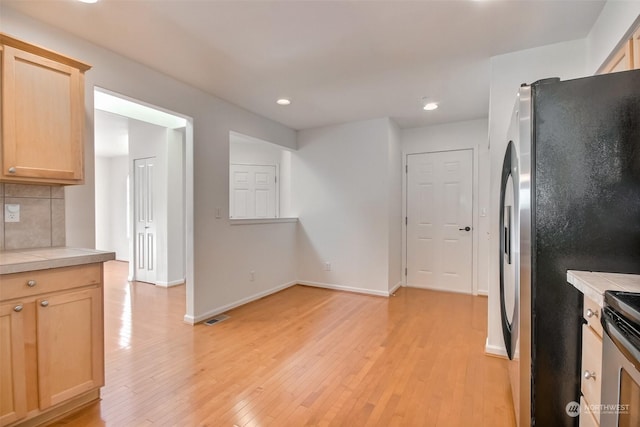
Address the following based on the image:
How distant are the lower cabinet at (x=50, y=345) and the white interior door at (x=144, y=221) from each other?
3293 millimetres

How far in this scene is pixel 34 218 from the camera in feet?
6.59

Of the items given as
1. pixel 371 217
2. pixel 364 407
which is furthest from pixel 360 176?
pixel 364 407

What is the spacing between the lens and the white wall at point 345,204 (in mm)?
4207

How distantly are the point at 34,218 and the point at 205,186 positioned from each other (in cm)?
148

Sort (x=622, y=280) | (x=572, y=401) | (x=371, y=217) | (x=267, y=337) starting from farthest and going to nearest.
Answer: (x=371, y=217), (x=267, y=337), (x=572, y=401), (x=622, y=280)

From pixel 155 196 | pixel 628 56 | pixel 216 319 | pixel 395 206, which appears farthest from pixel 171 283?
pixel 628 56

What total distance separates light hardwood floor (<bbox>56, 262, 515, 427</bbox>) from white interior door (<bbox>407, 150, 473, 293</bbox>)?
2.75 feet

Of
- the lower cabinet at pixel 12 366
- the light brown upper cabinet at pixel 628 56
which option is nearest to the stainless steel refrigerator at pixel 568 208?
the light brown upper cabinet at pixel 628 56

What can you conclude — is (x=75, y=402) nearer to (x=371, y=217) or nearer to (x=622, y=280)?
(x=622, y=280)

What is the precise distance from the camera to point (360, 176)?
4348 millimetres

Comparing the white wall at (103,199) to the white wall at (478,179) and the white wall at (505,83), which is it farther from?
the white wall at (505,83)

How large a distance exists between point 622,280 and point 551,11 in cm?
177

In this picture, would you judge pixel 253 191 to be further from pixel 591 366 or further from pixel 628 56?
pixel 591 366

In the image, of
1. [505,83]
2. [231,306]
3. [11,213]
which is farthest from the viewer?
[231,306]
